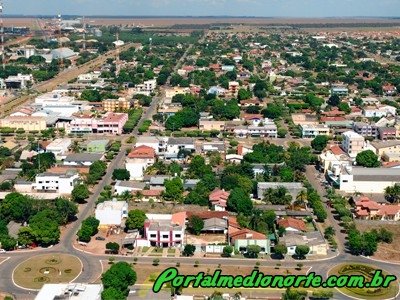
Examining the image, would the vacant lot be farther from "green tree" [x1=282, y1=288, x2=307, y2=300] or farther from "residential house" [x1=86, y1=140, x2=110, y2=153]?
"residential house" [x1=86, y1=140, x2=110, y2=153]

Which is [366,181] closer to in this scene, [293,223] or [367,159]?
[367,159]

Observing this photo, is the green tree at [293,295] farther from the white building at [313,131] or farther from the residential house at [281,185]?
the white building at [313,131]

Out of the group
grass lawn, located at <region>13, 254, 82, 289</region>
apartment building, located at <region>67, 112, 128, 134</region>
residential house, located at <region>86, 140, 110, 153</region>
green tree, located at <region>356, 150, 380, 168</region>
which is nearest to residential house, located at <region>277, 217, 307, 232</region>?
grass lawn, located at <region>13, 254, 82, 289</region>

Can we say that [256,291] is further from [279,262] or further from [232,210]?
[232,210]

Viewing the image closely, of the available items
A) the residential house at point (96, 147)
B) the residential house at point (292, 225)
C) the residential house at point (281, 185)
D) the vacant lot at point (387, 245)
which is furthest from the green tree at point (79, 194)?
the vacant lot at point (387, 245)

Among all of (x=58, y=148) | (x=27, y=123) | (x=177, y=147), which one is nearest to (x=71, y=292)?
(x=58, y=148)

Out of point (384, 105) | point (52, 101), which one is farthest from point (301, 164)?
point (52, 101)
